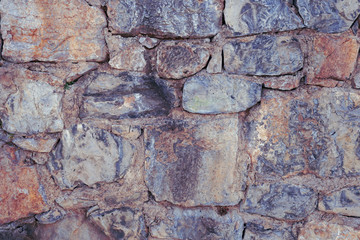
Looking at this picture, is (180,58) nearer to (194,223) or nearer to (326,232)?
(194,223)

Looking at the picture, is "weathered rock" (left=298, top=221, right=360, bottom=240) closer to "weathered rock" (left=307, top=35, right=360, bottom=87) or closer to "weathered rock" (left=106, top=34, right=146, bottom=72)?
"weathered rock" (left=307, top=35, right=360, bottom=87)

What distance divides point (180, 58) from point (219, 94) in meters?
0.20

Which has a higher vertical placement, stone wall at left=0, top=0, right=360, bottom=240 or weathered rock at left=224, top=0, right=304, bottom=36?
weathered rock at left=224, top=0, right=304, bottom=36

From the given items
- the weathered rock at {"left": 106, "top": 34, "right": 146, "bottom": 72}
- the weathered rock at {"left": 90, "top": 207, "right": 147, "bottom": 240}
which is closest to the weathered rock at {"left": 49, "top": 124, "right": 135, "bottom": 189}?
the weathered rock at {"left": 90, "top": 207, "right": 147, "bottom": 240}

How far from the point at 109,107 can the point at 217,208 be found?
586 millimetres

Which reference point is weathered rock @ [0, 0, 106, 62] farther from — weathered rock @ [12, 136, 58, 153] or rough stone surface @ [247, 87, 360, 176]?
rough stone surface @ [247, 87, 360, 176]

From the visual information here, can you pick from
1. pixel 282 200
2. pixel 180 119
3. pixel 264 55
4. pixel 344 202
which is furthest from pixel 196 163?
pixel 344 202

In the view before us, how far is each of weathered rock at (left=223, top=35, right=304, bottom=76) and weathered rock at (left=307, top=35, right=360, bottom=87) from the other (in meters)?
0.05

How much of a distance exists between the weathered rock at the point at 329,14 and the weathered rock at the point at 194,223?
0.77 metres

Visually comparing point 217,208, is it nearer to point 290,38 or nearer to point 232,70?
point 232,70

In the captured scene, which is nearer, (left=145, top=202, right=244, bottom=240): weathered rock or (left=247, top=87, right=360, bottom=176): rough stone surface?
(left=247, top=87, right=360, bottom=176): rough stone surface

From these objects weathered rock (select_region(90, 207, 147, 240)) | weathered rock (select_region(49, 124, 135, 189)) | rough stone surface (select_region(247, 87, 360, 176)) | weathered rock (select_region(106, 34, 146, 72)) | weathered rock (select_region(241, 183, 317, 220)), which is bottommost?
weathered rock (select_region(90, 207, 147, 240))

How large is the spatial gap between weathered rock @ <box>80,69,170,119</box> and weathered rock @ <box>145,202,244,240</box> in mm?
407

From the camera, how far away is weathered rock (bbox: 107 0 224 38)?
114cm
